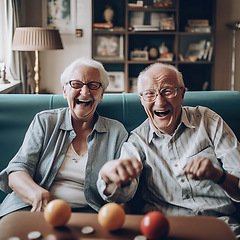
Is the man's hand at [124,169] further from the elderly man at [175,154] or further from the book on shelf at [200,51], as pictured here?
the book on shelf at [200,51]

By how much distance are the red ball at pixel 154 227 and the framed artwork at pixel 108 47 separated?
4310mm

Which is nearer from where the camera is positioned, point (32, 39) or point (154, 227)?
point (154, 227)

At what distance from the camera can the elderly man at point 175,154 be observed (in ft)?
4.96

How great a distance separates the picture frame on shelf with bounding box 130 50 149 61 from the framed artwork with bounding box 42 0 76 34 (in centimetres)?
86

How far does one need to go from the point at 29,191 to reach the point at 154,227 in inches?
28.2

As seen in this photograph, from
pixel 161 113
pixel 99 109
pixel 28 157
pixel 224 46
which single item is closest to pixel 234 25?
pixel 224 46

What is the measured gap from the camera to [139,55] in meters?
5.16

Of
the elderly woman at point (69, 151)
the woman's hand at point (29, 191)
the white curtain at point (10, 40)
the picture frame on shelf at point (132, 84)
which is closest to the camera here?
the woman's hand at point (29, 191)

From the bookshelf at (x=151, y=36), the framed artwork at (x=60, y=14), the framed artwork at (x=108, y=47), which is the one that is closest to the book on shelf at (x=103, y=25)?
the bookshelf at (x=151, y=36)

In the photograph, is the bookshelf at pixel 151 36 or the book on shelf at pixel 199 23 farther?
the book on shelf at pixel 199 23

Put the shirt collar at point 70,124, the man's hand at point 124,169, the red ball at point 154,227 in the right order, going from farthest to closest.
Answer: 1. the shirt collar at point 70,124
2. the man's hand at point 124,169
3. the red ball at point 154,227

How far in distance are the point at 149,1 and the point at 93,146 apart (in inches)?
149

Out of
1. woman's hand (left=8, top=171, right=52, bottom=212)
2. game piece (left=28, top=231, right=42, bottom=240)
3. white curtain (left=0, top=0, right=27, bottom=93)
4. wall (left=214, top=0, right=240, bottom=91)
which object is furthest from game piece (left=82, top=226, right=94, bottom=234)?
wall (left=214, top=0, right=240, bottom=91)

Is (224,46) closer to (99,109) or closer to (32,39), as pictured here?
(32,39)
